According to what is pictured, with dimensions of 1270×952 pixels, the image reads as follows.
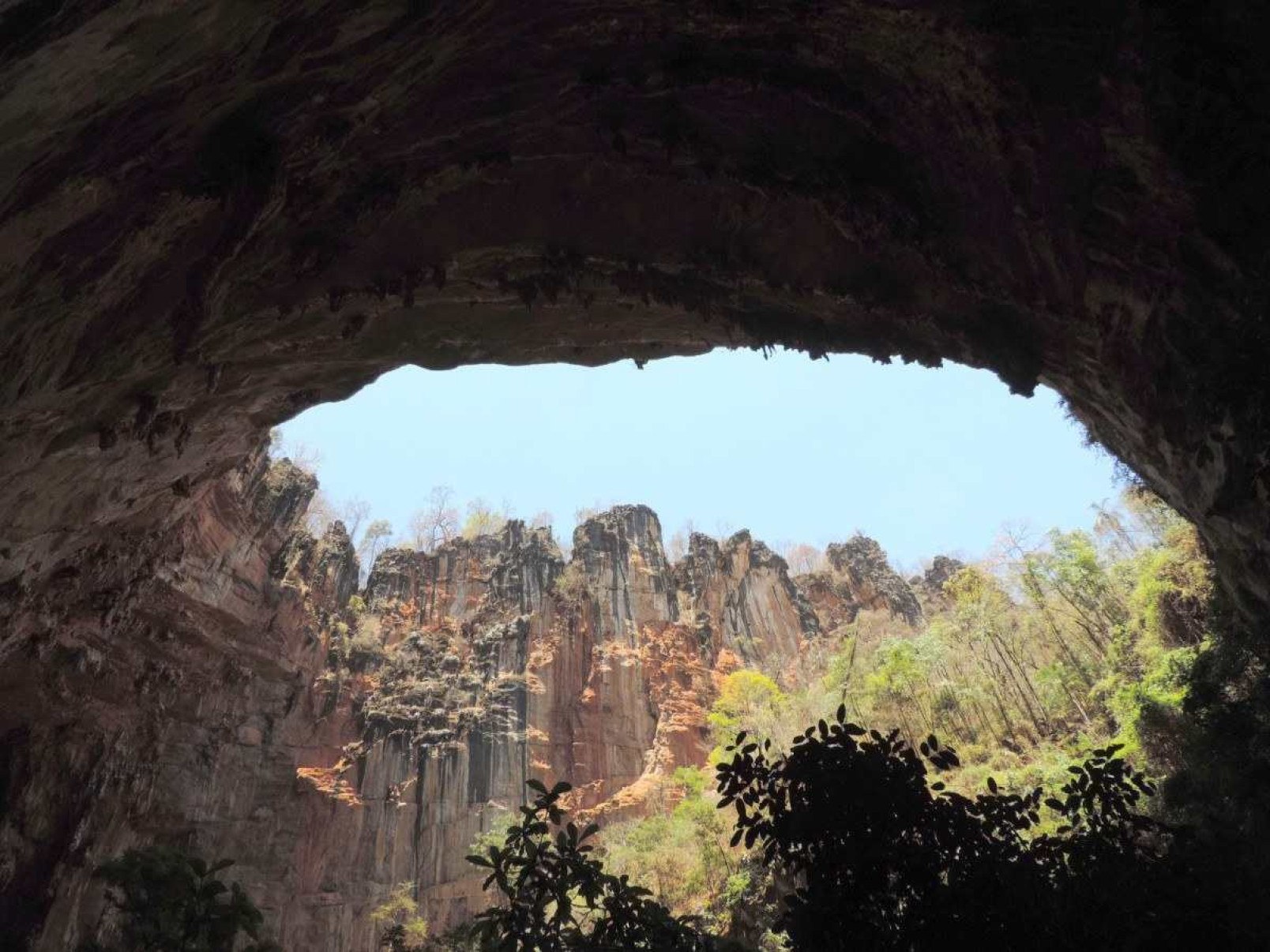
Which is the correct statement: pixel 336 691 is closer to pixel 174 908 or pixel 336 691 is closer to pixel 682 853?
pixel 682 853

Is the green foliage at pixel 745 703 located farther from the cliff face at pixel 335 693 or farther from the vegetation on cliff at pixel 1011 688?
the cliff face at pixel 335 693

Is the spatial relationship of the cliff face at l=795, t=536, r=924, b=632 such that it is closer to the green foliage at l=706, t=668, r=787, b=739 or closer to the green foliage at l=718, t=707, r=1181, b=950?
the green foliage at l=706, t=668, r=787, b=739

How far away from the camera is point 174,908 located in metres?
8.31

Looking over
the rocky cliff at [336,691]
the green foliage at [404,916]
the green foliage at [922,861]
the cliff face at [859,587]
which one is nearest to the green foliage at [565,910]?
the green foliage at [922,861]

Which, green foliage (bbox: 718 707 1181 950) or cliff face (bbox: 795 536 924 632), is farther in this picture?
cliff face (bbox: 795 536 924 632)

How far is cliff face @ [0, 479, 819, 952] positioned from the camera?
49.0 ft

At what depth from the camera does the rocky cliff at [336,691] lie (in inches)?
587

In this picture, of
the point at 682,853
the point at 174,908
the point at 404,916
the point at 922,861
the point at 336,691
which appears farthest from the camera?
the point at 336,691

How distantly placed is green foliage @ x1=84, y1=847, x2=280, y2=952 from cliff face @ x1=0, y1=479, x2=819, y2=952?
15.2 ft

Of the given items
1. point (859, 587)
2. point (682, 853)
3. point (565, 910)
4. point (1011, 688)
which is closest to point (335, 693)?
point (682, 853)

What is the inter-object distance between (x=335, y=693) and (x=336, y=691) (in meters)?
0.15

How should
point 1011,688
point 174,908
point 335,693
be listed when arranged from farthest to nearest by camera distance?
point 335,693, point 1011,688, point 174,908

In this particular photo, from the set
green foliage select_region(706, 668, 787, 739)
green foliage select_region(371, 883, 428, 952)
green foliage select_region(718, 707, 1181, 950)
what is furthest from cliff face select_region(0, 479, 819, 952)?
green foliage select_region(718, 707, 1181, 950)

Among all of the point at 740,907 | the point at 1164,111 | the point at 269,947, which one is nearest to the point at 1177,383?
the point at 1164,111
